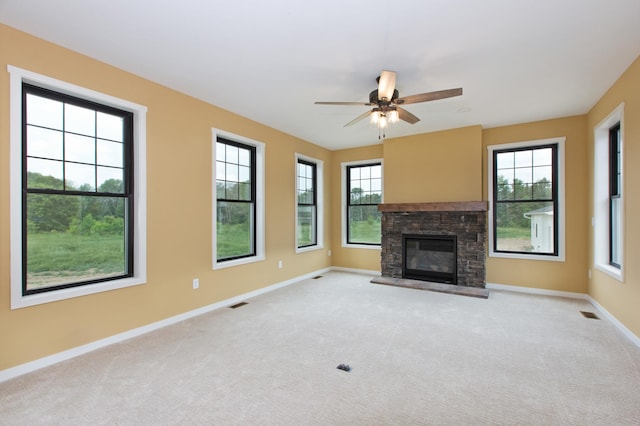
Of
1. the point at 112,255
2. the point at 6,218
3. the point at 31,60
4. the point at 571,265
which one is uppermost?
the point at 31,60

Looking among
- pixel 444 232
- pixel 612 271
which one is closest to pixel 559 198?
pixel 612 271

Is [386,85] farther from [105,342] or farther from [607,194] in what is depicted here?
[105,342]

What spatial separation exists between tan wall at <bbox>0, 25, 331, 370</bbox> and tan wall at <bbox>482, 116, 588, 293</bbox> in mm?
4162

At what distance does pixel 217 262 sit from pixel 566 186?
17.5ft

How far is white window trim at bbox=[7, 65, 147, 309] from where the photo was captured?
2.37 metres

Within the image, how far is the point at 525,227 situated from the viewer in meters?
4.93

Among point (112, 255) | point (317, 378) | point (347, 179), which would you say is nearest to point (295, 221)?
point (347, 179)

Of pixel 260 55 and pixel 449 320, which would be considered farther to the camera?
pixel 449 320

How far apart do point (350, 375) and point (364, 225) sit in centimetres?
431

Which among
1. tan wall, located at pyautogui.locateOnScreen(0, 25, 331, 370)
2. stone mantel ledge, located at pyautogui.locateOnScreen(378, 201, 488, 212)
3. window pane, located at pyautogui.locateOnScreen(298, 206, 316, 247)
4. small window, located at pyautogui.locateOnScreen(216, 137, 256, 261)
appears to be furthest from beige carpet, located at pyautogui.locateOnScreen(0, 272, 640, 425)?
window pane, located at pyautogui.locateOnScreen(298, 206, 316, 247)

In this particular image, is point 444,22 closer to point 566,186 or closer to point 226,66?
point 226,66

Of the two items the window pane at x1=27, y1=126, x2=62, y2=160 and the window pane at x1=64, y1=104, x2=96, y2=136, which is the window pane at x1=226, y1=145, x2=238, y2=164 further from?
the window pane at x1=27, y1=126, x2=62, y2=160

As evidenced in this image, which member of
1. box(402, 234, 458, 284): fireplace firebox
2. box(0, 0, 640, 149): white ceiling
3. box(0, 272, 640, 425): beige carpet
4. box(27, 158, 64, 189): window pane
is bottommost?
box(0, 272, 640, 425): beige carpet

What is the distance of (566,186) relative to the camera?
4.57 metres
